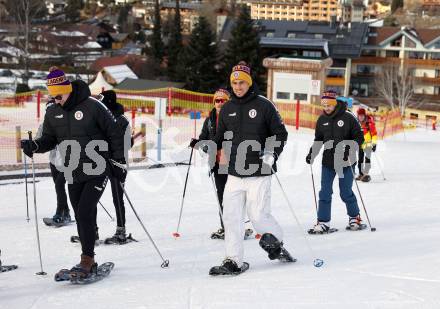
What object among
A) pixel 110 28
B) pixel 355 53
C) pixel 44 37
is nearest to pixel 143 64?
pixel 44 37

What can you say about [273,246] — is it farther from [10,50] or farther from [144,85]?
[10,50]

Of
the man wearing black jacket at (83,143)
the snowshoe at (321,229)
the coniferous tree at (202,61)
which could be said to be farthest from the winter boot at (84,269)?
the coniferous tree at (202,61)

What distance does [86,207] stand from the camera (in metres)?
5.28

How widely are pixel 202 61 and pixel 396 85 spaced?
24280 mm

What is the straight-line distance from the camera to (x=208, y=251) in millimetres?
6684

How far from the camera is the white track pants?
542 cm

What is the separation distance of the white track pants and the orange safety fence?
9983 mm

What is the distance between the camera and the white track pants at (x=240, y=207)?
213 inches

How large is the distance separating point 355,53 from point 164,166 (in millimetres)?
50695

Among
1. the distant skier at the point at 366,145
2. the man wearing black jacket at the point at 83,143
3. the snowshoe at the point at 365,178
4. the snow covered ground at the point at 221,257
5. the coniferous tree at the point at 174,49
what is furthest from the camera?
the coniferous tree at the point at 174,49

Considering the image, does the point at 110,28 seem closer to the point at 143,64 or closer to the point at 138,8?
the point at 138,8

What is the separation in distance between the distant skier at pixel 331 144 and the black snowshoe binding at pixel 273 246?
6.19 feet

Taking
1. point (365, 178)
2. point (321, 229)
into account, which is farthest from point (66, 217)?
point (365, 178)

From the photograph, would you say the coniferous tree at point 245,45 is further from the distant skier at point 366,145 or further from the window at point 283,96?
the distant skier at point 366,145
